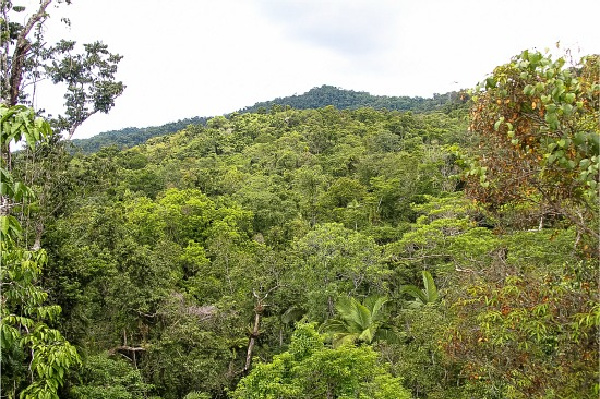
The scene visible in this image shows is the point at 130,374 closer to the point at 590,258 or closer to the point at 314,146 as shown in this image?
the point at 590,258

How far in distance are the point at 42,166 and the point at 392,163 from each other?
1728 centimetres

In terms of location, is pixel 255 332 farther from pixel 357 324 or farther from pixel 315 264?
pixel 357 324

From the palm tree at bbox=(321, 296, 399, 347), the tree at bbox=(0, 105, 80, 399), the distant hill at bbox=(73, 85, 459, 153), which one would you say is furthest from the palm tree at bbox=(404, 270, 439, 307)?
the distant hill at bbox=(73, 85, 459, 153)

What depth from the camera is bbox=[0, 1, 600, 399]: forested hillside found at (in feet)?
8.77

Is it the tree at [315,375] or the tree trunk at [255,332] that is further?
the tree trunk at [255,332]

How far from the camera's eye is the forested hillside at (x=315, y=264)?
267cm

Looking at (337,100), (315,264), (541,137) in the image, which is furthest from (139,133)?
(541,137)

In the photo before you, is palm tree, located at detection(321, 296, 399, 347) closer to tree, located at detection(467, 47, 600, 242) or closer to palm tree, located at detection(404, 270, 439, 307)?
palm tree, located at detection(404, 270, 439, 307)

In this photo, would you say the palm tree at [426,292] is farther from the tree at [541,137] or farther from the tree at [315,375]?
the tree at [541,137]

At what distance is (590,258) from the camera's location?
2.72 meters

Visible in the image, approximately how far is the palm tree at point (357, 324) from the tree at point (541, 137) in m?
10.2

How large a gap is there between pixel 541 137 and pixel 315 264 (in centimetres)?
1072

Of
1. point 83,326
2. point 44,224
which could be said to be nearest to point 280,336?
point 83,326

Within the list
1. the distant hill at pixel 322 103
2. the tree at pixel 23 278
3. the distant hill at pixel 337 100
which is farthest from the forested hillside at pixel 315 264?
the distant hill at pixel 337 100
